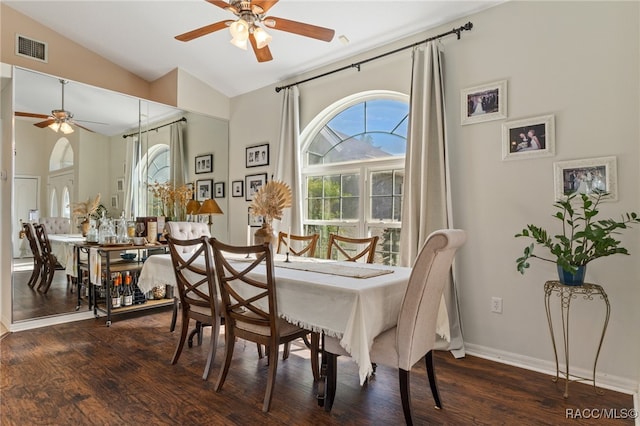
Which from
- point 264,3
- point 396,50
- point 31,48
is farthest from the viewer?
point 31,48

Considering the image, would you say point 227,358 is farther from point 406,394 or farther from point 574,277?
point 574,277

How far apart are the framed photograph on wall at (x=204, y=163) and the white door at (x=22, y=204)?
73.0 inches

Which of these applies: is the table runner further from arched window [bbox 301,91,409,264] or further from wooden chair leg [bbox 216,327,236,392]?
arched window [bbox 301,91,409,264]

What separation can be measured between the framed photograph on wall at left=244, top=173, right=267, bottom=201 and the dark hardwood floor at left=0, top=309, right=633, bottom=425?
2.41m

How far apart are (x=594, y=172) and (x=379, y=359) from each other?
1.98 meters

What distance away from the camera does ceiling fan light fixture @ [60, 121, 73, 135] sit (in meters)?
3.84

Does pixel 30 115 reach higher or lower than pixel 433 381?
higher

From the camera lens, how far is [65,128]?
387cm

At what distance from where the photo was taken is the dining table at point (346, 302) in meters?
1.82

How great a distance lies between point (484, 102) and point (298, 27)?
162cm

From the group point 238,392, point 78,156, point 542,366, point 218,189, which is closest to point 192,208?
point 218,189

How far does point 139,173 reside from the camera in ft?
14.7

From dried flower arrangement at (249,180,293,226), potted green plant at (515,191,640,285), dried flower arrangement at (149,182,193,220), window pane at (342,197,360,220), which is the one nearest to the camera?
potted green plant at (515,191,640,285)

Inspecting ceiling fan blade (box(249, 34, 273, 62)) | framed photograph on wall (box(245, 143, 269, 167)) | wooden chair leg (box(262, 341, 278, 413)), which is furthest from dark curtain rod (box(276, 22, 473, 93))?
wooden chair leg (box(262, 341, 278, 413))
